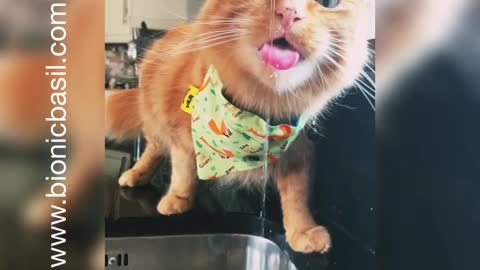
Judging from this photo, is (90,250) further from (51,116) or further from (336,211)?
(336,211)

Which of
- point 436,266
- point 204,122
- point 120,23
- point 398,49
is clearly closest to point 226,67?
point 204,122

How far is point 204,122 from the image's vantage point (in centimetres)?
103

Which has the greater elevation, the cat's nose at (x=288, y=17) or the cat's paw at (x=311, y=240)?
the cat's nose at (x=288, y=17)

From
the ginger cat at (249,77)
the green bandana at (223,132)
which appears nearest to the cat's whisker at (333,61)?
the ginger cat at (249,77)

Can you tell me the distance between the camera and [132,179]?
96 cm

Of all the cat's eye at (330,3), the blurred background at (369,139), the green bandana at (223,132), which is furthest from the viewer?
the green bandana at (223,132)

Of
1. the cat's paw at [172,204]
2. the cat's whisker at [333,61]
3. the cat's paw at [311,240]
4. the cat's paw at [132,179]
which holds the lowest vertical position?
the cat's paw at [311,240]

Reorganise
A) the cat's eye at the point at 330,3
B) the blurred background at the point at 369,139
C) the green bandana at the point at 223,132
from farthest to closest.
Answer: the green bandana at the point at 223,132
the cat's eye at the point at 330,3
the blurred background at the point at 369,139

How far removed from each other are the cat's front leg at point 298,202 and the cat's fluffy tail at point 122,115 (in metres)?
0.31

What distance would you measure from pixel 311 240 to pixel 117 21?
1.77 ft

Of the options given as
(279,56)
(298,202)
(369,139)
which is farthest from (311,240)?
(279,56)

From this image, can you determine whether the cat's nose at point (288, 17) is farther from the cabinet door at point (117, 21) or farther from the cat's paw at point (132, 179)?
the cat's paw at point (132, 179)

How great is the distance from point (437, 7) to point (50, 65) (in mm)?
617

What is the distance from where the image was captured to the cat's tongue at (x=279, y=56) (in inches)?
38.7
